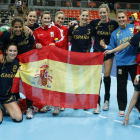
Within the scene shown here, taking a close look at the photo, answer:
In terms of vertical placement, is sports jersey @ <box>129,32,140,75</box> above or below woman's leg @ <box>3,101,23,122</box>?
above

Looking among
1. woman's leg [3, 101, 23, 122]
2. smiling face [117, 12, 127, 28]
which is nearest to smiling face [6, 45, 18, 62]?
woman's leg [3, 101, 23, 122]

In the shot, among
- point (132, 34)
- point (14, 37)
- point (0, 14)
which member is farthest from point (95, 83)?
point (0, 14)

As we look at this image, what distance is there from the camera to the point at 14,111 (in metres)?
3.50

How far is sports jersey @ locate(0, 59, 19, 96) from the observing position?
11.5 feet

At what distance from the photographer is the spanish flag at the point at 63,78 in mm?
3742

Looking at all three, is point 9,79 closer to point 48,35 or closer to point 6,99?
point 6,99

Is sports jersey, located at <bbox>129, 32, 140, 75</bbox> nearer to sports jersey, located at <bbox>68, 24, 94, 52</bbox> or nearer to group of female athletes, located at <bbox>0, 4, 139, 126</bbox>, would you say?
group of female athletes, located at <bbox>0, 4, 139, 126</bbox>

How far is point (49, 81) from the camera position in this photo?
3764 millimetres

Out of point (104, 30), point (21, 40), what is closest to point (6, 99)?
point (21, 40)

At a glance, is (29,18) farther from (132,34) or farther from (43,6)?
(43,6)

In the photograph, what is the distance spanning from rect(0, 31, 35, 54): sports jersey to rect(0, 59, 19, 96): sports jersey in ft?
1.08

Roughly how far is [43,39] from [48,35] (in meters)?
0.12

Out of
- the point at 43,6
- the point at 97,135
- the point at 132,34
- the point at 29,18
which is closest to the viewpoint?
the point at 97,135

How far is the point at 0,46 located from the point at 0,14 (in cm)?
1404
